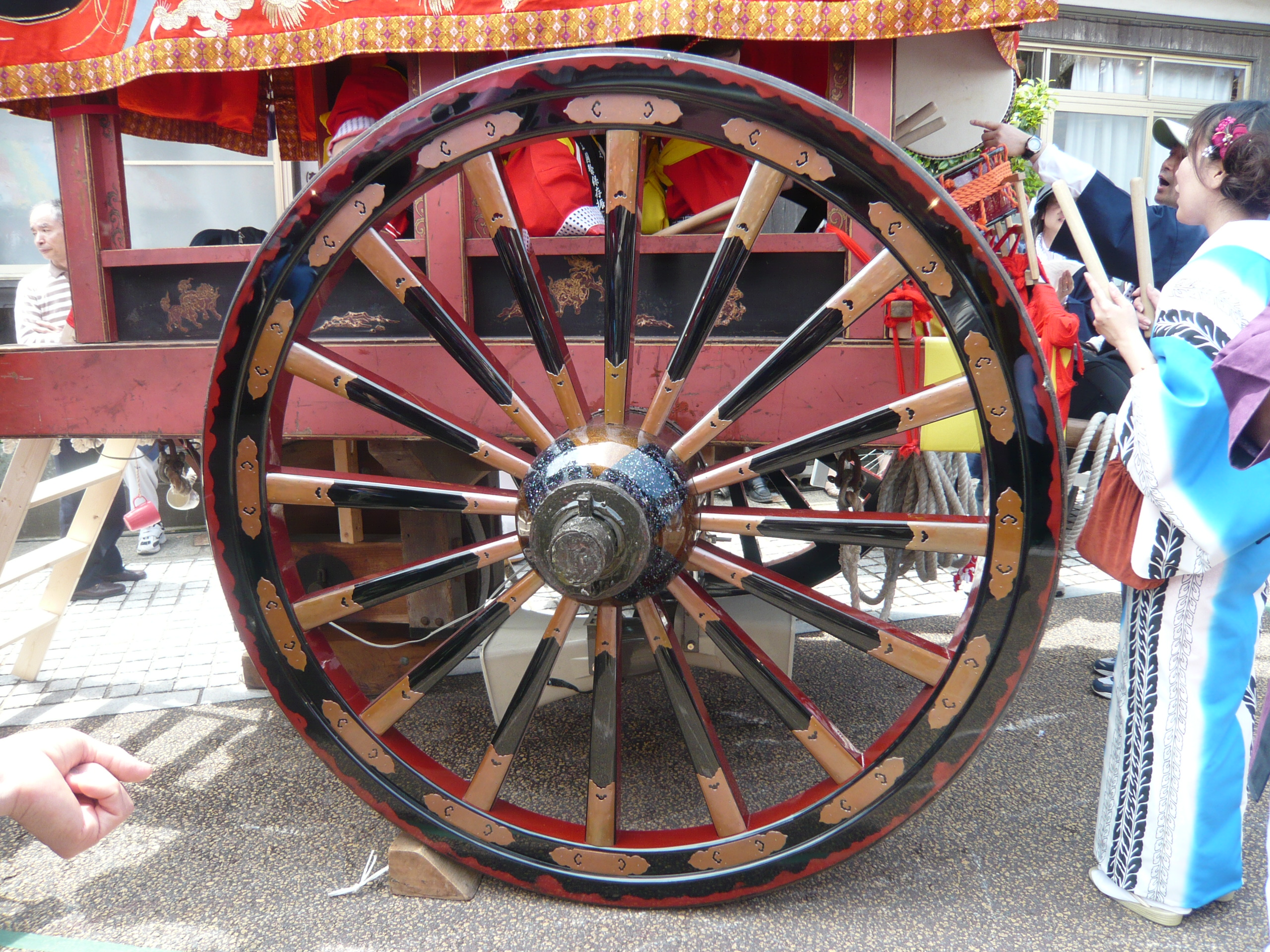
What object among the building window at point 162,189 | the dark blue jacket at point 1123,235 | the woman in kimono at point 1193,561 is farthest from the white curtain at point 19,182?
the woman in kimono at point 1193,561

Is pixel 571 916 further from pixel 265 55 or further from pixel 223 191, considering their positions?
pixel 223 191

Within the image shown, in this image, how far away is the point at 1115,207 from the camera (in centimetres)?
199

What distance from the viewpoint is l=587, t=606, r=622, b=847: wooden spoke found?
1412 mm

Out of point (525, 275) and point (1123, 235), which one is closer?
point (525, 275)

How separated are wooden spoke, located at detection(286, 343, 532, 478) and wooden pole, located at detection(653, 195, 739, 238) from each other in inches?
21.9

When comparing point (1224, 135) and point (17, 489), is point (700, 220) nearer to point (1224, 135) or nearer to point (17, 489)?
point (1224, 135)

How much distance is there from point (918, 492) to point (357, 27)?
59.1 inches

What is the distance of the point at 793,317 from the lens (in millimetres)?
1584

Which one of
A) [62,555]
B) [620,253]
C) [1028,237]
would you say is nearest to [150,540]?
[62,555]

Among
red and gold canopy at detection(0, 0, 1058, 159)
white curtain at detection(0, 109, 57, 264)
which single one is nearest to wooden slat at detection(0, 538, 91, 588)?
red and gold canopy at detection(0, 0, 1058, 159)

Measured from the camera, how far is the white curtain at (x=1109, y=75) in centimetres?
521

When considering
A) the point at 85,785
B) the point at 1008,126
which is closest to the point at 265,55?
the point at 85,785

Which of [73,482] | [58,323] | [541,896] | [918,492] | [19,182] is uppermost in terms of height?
[19,182]

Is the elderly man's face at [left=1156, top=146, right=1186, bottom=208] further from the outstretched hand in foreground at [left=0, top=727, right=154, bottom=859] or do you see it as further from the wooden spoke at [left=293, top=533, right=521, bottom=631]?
the outstretched hand in foreground at [left=0, top=727, right=154, bottom=859]
